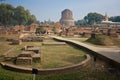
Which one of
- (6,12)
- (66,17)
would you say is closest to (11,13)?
(6,12)

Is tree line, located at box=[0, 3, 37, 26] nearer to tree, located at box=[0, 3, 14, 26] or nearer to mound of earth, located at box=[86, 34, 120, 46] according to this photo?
tree, located at box=[0, 3, 14, 26]

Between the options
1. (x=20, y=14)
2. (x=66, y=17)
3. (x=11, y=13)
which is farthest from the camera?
(x=66, y=17)

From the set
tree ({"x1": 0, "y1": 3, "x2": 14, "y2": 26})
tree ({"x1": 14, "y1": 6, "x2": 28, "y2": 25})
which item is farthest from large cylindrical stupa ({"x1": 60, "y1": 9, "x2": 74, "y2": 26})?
tree ({"x1": 0, "y1": 3, "x2": 14, "y2": 26})

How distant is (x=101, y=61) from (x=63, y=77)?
288 cm

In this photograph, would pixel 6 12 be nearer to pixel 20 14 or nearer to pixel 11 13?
pixel 11 13

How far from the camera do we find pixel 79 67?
6641 mm

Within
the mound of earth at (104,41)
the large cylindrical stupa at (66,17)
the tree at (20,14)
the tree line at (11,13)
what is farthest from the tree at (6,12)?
the mound of earth at (104,41)

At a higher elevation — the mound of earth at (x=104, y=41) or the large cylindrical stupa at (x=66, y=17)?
the large cylindrical stupa at (x=66, y=17)

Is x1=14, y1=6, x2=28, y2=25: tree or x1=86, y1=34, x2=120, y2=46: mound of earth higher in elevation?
x1=14, y1=6, x2=28, y2=25: tree

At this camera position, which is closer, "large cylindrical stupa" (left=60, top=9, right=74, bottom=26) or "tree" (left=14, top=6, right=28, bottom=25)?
"tree" (left=14, top=6, right=28, bottom=25)

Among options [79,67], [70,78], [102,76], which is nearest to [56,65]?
[79,67]

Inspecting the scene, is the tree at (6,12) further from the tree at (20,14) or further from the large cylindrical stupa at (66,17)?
the large cylindrical stupa at (66,17)

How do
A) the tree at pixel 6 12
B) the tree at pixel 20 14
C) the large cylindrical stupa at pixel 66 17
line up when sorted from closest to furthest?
the tree at pixel 6 12
the tree at pixel 20 14
the large cylindrical stupa at pixel 66 17

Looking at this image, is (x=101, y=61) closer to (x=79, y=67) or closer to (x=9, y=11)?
(x=79, y=67)
